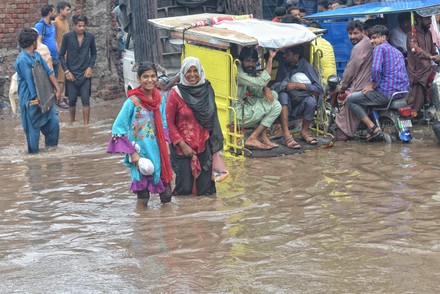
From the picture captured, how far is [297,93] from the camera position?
10961 mm

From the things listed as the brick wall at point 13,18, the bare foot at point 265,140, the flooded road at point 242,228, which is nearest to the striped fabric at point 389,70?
the flooded road at point 242,228

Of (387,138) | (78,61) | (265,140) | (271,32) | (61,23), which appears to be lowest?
(387,138)

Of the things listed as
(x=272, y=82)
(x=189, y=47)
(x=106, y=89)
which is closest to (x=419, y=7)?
(x=272, y=82)

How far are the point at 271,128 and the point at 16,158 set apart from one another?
3177 mm

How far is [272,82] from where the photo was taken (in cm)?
1121

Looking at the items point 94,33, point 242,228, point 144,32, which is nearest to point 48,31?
point 144,32

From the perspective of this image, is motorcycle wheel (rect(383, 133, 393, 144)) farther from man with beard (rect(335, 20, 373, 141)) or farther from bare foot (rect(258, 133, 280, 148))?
bare foot (rect(258, 133, 280, 148))

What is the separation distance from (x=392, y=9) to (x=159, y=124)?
15.8 ft

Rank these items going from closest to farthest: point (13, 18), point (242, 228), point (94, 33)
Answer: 1. point (242, 228)
2. point (13, 18)
3. point (94, 33)

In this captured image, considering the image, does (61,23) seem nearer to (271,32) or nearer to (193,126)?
(271,32)

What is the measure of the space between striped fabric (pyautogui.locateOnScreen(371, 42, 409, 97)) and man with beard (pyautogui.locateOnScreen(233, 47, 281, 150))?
1220 millimetres

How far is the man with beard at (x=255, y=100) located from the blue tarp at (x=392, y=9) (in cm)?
188

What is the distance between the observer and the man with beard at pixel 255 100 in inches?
412

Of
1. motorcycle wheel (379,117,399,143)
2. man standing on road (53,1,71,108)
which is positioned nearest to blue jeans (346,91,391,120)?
motorcycle wheel (379,117,399,143)
